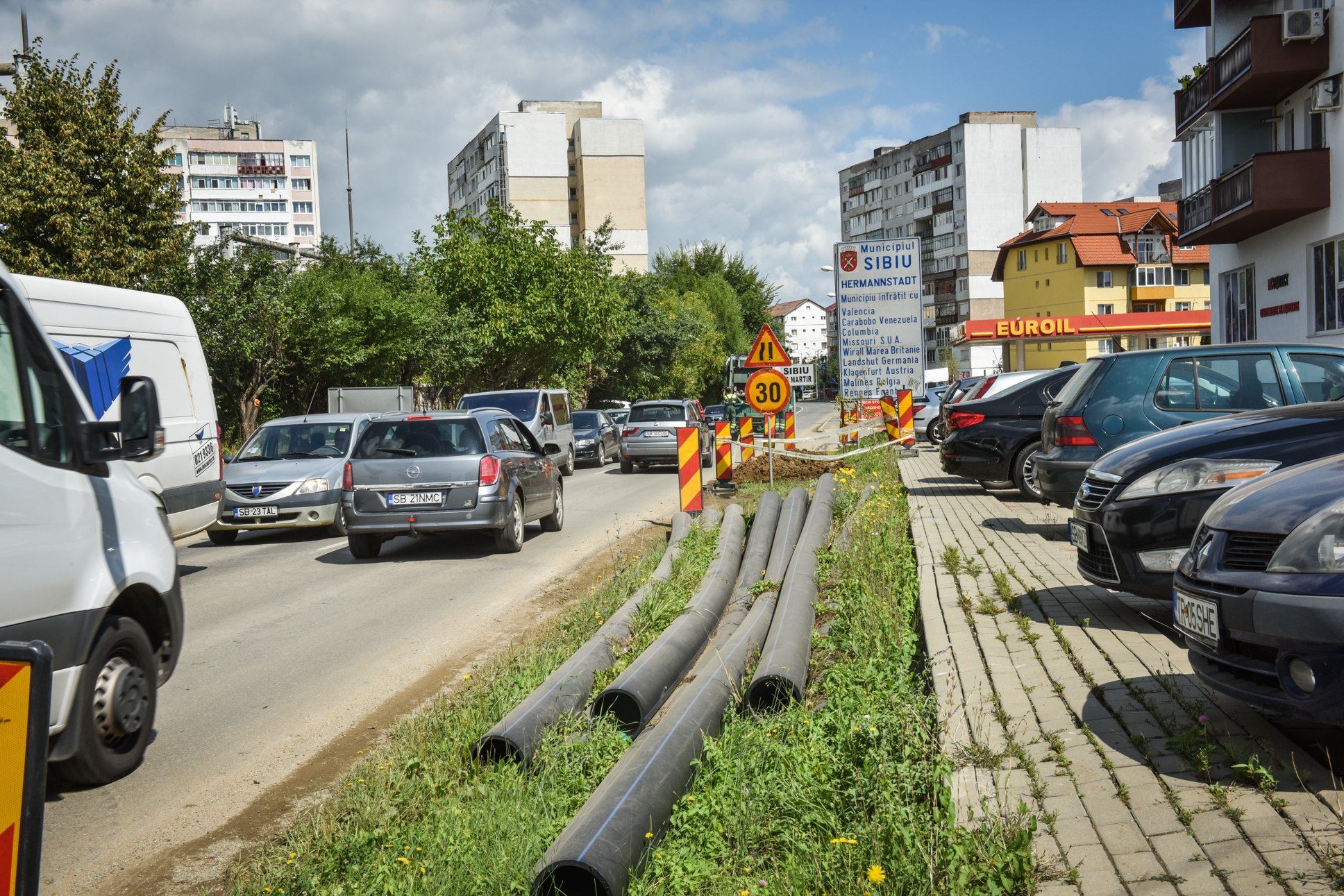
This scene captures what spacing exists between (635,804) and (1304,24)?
24.1 metres

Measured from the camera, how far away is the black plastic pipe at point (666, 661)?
5176 mm

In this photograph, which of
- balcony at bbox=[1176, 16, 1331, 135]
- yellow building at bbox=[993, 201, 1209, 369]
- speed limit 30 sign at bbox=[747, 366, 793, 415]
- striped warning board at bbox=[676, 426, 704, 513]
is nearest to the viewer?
striped warning board at bbox=[676, 426, 704, 513]

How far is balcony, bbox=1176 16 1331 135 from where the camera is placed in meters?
22.0

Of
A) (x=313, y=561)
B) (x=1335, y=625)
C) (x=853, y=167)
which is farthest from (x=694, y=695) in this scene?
(x=853, y=167)

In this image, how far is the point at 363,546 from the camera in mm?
11750

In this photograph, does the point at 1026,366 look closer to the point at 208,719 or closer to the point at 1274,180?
the point at 1274,180

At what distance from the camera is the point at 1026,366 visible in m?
69.3

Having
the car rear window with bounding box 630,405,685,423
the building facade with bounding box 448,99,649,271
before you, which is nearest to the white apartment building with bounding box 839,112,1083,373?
the building facade with bounding box 448,99,649,271

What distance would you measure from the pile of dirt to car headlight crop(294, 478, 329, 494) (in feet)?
26.2

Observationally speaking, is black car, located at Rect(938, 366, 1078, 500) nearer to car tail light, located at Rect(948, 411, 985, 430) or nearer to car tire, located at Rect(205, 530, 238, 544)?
car tail light, located at Rect(948, 411, 985, 430)

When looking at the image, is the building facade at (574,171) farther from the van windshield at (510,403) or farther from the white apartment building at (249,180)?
the van windshield at (510,403)

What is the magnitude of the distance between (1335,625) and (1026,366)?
69.6m

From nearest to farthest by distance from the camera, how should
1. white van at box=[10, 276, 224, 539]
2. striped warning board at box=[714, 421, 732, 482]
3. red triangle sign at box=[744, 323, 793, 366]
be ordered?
white van at box=[10, 276, 224, 539]
red triangle sign at box=[744, 323, 793, 366]
striped warning board at box=[714, 421, 732, 482]

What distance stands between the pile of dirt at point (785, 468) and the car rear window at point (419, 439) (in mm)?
8534
